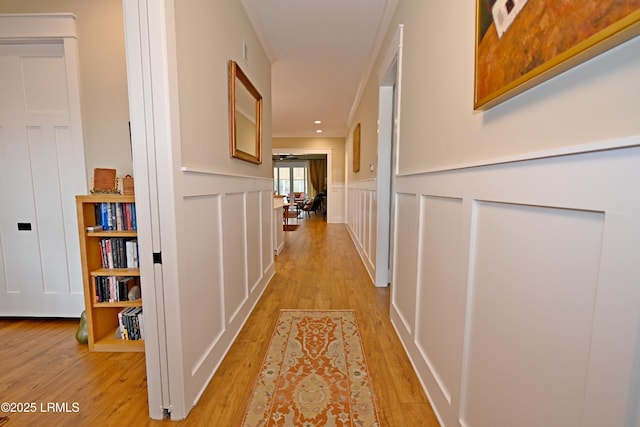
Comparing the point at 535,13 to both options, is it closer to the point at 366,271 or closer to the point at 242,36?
the point at 242,36

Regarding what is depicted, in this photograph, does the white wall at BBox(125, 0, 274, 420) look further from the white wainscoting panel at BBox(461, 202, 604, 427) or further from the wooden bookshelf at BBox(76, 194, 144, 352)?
the white wainscoting panel at BBox(461, 202, 604, 427)

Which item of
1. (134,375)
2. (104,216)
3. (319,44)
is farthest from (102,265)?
(319,44)

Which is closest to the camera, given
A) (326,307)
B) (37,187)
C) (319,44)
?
(37,187)

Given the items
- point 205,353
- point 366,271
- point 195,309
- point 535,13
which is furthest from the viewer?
point 366,271

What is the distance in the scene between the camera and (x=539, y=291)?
2.40 feet

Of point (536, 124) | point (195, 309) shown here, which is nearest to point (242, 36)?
point (195, 309)

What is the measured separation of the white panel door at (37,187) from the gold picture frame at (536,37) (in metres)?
2.76

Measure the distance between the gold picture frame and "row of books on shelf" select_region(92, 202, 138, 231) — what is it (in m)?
2.06

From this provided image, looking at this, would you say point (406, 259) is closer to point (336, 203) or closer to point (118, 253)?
point (118, 253)

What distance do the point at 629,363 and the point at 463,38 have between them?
115 cm

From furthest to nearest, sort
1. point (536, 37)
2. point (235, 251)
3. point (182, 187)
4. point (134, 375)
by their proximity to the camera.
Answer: point (235, 251), point (134, 375), point (182, 187), point (536, 37)

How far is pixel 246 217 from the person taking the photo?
7.60ft

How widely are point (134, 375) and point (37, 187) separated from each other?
172cm

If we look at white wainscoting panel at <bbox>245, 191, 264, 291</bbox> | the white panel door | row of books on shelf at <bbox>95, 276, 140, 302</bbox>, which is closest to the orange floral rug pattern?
white wainscoting panel at <bbox>245, 191, 264, 291</bbox>
